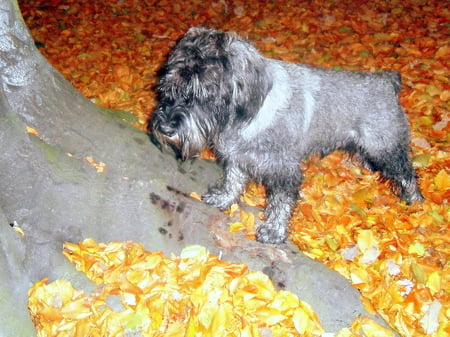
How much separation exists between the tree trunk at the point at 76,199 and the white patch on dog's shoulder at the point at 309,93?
4.04 feet

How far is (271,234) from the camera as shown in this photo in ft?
14.5

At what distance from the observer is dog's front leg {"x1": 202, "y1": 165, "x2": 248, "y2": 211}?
4.75 meters

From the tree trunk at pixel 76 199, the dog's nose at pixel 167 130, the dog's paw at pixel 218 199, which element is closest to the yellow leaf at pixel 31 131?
the tree trunk at pixel 76 199

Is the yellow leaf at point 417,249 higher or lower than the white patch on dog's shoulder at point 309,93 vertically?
lower

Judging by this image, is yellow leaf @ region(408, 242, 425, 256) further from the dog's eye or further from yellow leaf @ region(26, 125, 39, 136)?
yellow leaf @ region(26, 125, 39, 136)

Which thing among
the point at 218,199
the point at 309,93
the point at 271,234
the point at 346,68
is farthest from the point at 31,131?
the point at 346,68

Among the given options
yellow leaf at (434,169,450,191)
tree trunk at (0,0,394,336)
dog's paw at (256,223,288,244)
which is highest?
tree trunk at (0,0,394,336)

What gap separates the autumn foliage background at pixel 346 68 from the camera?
432 centimetres

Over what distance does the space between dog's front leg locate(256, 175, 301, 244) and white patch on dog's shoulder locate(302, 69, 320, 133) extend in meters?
0.56

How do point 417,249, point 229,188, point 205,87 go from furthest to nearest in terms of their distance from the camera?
point 229,188
point 417,249
point 205,87

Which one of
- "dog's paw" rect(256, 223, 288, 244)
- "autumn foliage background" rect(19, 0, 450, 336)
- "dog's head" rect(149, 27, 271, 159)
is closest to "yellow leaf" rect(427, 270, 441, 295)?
"autumn foliage background" rect(19, 0, 450, 336)

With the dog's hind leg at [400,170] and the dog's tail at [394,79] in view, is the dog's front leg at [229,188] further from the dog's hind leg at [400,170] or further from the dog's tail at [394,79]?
the dog's tail at [394,79]

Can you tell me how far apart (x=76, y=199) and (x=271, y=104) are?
6.10 feet

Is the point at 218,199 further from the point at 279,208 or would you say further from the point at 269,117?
the point at 269,117
